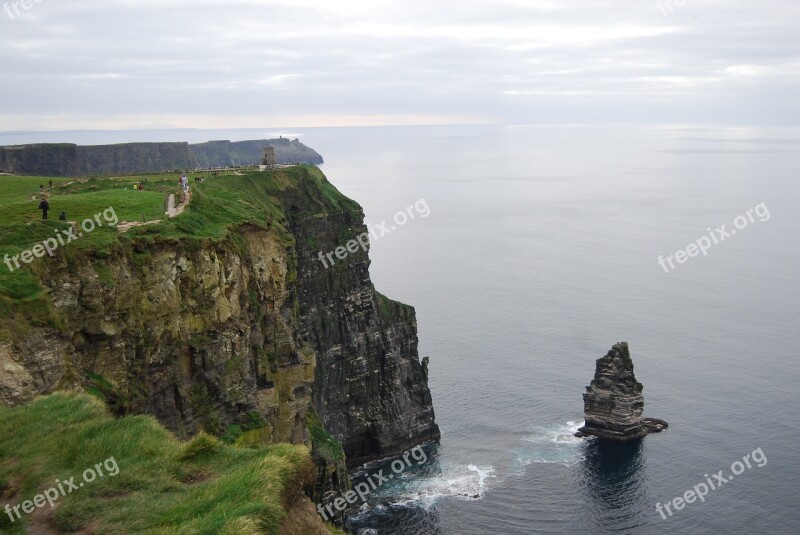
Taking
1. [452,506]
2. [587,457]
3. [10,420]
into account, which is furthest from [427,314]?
[10,420]

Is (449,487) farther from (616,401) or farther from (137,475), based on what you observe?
(137,475)

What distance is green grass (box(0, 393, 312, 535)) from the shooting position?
2148 cm

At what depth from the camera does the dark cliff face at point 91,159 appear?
116312 mm

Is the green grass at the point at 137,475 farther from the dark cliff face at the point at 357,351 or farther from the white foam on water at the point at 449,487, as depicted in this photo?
the white foam on water at the point at 449,487

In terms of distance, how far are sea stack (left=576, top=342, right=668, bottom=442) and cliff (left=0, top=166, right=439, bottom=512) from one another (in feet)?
66.9

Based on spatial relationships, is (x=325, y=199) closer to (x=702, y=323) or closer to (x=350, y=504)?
(x=350, y=504)

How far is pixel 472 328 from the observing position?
129875 millimetres

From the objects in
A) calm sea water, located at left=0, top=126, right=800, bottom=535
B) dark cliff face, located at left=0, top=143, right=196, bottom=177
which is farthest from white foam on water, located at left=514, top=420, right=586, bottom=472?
dark cliff face, located at left=0, top=143, right=196, bottom=177

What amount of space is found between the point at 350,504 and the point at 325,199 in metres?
33.6

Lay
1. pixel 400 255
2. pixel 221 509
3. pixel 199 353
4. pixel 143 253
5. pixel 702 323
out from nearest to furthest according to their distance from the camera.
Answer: pixel 221 509 → pixel 143 253 → pixel 199 353 → pixel 702 323 → pixel 400 255

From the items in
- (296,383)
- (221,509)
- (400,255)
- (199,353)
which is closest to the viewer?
(221,509)

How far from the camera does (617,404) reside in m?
92.3

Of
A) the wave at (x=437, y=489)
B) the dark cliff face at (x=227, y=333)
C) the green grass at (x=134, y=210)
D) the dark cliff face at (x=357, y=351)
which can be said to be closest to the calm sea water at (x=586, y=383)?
the wave at (x=437, y=489)

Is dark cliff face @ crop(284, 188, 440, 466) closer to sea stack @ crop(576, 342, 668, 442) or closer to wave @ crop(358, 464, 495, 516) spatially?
wave @ crop(358, 464, 495, 516)
